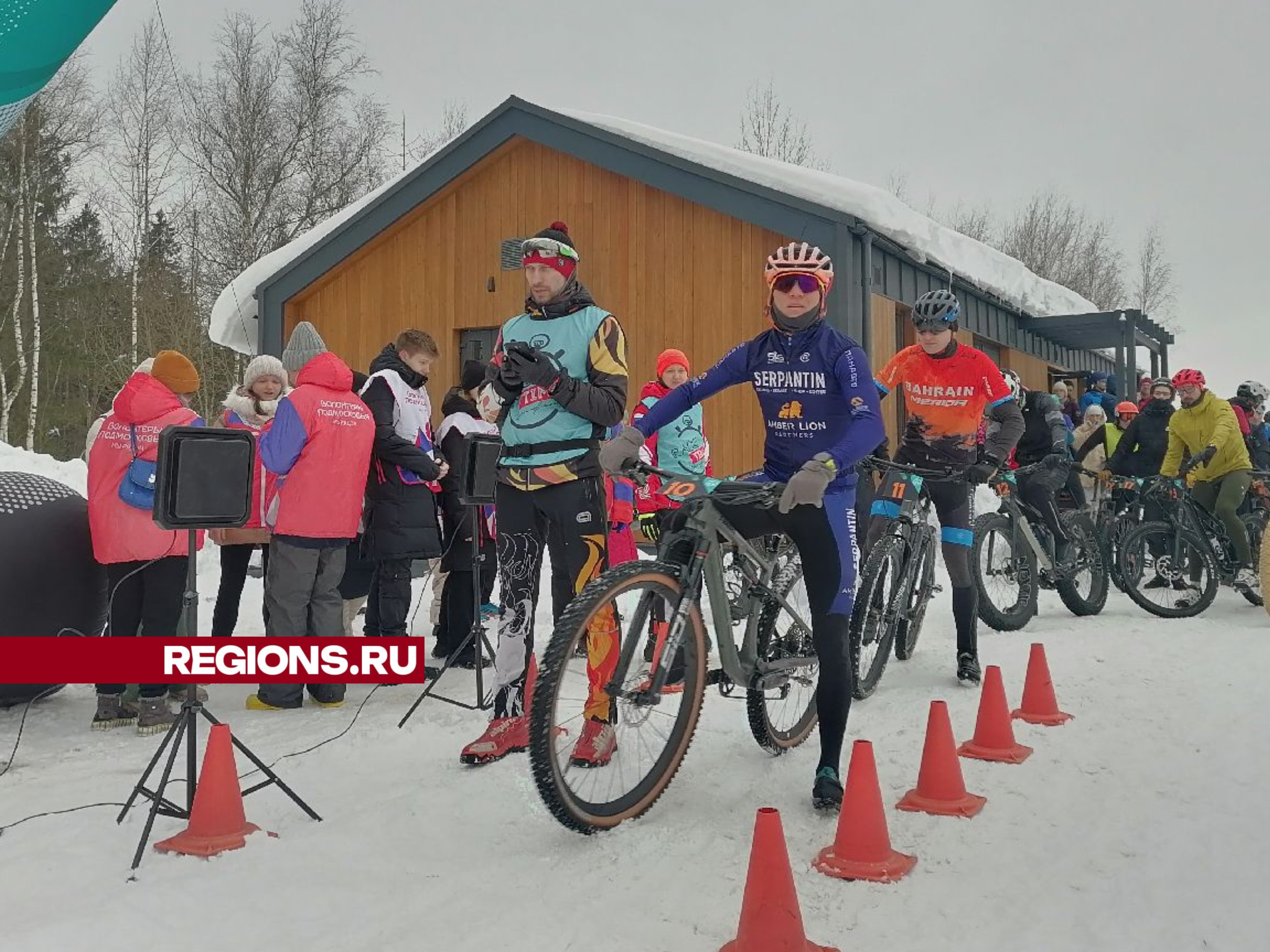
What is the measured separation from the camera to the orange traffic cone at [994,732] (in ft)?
14.1

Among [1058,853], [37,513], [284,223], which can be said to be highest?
[284,223]

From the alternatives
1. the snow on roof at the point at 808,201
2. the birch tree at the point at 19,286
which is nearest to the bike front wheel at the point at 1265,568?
the snow on roof at the point at 808,201

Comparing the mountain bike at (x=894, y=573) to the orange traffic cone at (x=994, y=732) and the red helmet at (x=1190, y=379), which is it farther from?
the red helmet at (x=1190, y=379)

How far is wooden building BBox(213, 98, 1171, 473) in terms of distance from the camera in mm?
11469

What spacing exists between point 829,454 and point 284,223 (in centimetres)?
2500

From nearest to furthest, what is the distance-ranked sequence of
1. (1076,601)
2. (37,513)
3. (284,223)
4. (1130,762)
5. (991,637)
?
(1130,762) < (37,513) < (991,637) < (1076,601) < (284,223)

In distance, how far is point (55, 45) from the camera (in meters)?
4.56

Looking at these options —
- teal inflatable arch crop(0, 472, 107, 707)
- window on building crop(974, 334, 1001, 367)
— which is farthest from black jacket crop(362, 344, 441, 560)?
window on building crop(974, 334, 1001, 367)

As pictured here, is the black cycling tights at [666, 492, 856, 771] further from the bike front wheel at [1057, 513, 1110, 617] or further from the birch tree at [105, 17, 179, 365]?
the birch tree at [105, 17, 179, 365]

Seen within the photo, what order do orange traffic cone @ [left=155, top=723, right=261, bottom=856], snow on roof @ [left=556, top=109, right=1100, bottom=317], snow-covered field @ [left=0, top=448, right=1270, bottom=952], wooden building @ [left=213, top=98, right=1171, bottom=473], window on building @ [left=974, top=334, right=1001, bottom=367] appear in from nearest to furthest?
snow-covered field @ [left=0, top=448, right=1270, bottom=952], orange traffic cone @ [left=155, top=723, right=261, bottom=856], snow on roof @ [left=556, top=109, right=1100, bottom=317], wooden building @ [left=213, top=98, right=1171, bottom=473], window on building @ [left=974, top=334, right=1001, bottom=367]

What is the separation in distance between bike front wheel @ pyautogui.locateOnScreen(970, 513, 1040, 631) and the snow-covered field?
2.33 m

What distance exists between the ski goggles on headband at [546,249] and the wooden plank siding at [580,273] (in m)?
7.39

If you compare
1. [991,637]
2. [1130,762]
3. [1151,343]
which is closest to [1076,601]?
[991,637]

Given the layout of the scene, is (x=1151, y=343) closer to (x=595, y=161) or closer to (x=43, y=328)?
(x=595, y=161)
